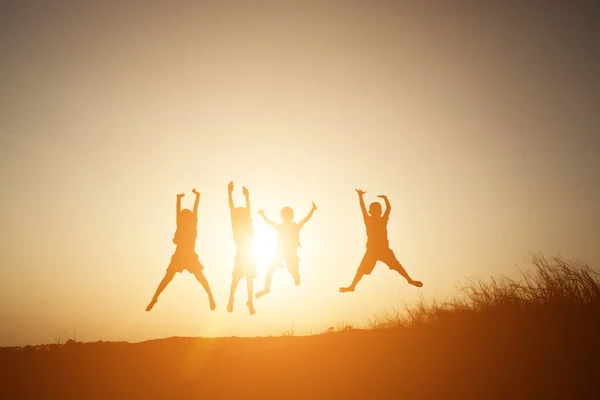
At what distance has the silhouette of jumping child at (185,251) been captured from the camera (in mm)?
11031

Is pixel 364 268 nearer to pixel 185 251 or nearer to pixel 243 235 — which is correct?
pixel 243 235

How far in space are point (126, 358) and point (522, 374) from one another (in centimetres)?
777

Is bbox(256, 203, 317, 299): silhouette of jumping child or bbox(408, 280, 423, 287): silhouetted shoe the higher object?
bbox(256, 203, 317, 299): silhouette of jumping child

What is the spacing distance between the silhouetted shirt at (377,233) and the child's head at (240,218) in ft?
10.8

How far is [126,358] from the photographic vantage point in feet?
30.2

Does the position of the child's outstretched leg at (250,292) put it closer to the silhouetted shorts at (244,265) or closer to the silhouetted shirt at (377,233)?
the silhouetted shorts at (244,265)

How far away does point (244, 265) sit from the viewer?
11758mm

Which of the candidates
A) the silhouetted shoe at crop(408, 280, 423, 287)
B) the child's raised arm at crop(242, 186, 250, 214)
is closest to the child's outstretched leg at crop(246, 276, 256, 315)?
the child's raised arm at crop(242, 186, 250, 214)

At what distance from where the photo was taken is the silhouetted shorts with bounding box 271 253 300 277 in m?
12.6

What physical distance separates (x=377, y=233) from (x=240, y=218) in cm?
381

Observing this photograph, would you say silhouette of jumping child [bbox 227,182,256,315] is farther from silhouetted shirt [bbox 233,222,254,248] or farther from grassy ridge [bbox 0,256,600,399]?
grassy ridge [bbox 0,256,600,399]

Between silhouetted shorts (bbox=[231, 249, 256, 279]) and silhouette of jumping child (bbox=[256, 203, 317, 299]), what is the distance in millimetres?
951

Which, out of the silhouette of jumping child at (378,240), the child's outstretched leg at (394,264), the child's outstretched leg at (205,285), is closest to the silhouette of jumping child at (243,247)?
the child's outstretched leg at (205,285)

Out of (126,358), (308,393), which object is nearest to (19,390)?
(126,358)
